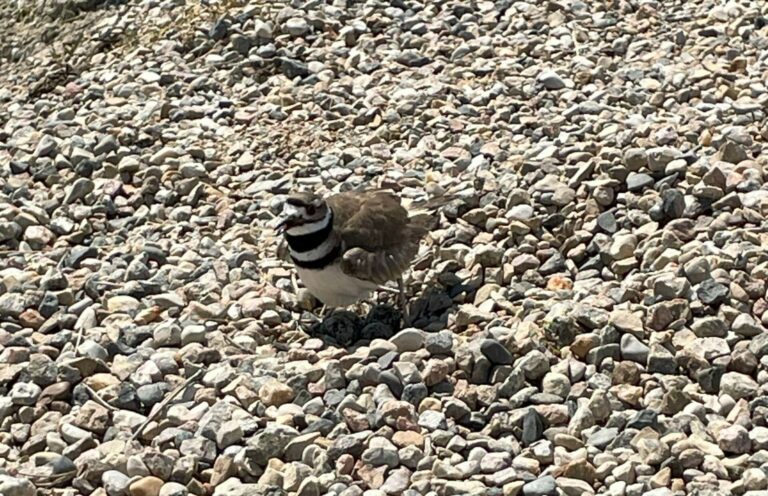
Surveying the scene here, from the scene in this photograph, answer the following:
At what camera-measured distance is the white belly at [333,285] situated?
587 centimetres

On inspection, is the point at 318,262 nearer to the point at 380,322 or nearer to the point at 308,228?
the point at 308,228

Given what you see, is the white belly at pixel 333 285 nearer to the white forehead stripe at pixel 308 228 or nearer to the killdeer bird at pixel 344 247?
the killdeer bird at pixel 344 247

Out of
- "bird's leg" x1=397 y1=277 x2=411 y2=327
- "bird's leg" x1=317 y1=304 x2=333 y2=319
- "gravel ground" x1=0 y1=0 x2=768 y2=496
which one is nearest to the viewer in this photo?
"gravel ground" x1=0 y1=0 x2=768 y2=496

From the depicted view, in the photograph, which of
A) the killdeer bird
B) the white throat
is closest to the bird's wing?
the killdeer bird

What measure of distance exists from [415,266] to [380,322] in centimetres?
42

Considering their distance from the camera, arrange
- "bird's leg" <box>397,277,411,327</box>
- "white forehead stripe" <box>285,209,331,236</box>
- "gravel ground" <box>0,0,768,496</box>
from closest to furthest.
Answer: "gravel ground" <box>0,0,768,496</box>, "white forehead stripe" <box>285,209,331,236</box>, "bird's leg" <box>397,277,411,327</box>

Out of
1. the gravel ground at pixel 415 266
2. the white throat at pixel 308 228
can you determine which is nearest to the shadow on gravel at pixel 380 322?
the gravel ground at pixel 415 266

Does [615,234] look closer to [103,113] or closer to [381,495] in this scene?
[381,495]

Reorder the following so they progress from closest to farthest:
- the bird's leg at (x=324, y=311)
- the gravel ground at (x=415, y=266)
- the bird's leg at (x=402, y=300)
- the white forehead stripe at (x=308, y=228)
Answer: the gravel ground at (x=415, y=266)
the white forehead stripe at (x=308, y=228)
the bird's leg at (x=402, y=300)
the bird's leg at (x=324, y=311)

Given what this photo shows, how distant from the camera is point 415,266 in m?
6.31

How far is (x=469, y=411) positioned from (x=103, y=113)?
4120mm

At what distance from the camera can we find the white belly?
19.2 feet

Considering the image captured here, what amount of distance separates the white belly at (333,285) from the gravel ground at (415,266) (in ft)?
0.51

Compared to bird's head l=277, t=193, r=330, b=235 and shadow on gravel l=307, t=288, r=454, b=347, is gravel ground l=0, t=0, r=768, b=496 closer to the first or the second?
shadow on gravel l=307, t=288, r=454, b=347
